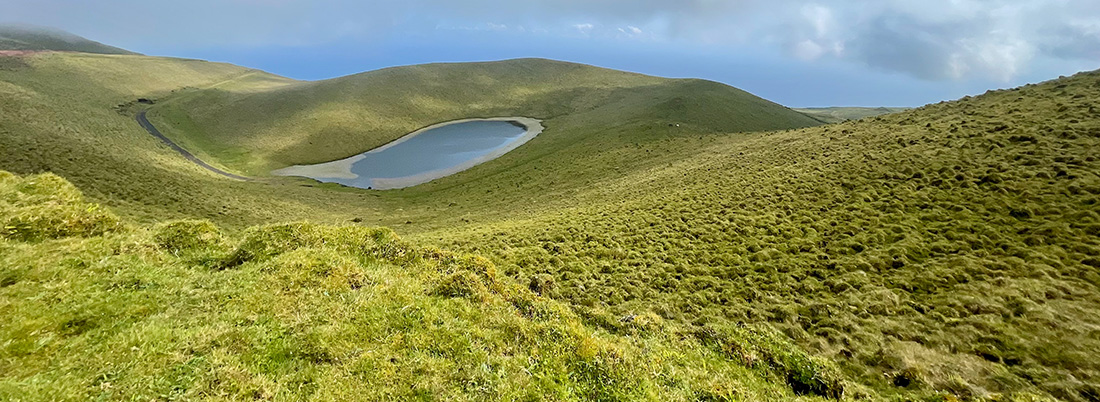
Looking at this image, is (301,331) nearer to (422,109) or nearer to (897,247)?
(897,247)

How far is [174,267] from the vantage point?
9.95m

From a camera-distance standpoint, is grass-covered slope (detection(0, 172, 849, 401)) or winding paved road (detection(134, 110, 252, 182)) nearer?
grass-covered slope (detection(0, 172, 849, 401))

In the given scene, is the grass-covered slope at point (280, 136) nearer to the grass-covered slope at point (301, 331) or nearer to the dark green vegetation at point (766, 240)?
the dark green vegetation at point (766, 240)

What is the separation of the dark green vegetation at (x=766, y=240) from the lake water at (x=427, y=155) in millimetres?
8057

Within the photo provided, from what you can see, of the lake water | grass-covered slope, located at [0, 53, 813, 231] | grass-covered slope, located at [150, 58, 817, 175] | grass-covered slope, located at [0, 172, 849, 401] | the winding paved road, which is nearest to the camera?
grass-covered slope, located at [0, 172, 849, 401]

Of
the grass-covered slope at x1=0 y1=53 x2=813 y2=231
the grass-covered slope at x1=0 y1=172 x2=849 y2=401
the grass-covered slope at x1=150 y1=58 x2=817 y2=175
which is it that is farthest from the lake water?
the grass-covered slope at x1=0 y1=172 x2=849 y2=401

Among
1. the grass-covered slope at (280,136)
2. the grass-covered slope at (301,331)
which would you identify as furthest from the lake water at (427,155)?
the grass-covered slope at (301,331)

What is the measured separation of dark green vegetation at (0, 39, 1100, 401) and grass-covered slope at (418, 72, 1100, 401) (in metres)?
0.10

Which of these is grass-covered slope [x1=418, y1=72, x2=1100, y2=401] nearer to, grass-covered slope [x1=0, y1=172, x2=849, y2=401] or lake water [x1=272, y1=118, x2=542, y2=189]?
grass-covered slope [x1=0, y1=172, x2=849, y2=401]

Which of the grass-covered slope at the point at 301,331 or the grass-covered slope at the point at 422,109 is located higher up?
the grass-covered slope at the point at 422,109

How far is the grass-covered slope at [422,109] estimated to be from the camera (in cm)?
6869

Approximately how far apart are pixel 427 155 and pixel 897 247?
6383 cm

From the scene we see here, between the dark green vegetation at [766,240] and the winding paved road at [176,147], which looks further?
the winding paved road at [176,147]

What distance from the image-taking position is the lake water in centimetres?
5903
